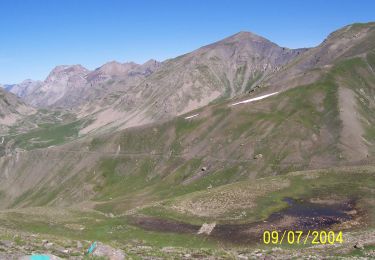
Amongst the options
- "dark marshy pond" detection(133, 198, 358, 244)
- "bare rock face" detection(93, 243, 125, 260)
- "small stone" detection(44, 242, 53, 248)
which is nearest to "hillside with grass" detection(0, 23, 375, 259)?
"dark marshy pond" detection(133, 198, 358, 244)

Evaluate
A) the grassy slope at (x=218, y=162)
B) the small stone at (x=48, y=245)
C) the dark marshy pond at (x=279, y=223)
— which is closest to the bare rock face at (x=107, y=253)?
the small stone at (x=48, y=245)

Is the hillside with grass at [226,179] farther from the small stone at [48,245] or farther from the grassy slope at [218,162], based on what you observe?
the small stone at [48,245]

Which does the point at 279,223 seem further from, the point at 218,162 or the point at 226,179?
the point at 218,162

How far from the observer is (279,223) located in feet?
181

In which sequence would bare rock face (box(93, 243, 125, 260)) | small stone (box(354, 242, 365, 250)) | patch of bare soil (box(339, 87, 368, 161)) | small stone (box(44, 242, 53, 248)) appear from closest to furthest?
bare rock face (box(93, 243, 125, 260)) < small stone (box(44, 242, 53, 248)) < small stone (box(354, 242, 365, 250)) < patch of bare soil (box(339, 87, 368, 161))

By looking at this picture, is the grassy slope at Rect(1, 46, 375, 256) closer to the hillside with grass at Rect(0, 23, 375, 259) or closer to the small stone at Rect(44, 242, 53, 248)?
the hillside with grass at Rect(0, 23, 375, 259)

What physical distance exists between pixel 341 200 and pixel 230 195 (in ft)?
58.2

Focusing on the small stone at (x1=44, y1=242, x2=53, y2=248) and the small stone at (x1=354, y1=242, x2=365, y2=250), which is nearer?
the small stone at (x1=44, y1=242, x2=53, y2=248)

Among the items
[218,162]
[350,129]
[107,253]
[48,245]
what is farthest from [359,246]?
[350,129]

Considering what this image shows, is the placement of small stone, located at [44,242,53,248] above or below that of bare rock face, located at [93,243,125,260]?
below

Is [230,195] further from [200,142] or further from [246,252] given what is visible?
[200,142]

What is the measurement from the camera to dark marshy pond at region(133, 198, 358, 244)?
50.7 metres

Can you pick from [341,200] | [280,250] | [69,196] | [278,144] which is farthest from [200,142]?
[280,250]

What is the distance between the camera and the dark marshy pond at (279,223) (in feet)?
166
